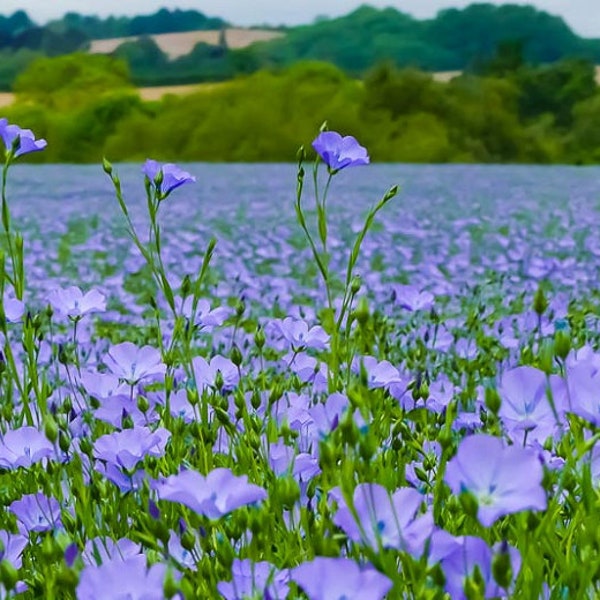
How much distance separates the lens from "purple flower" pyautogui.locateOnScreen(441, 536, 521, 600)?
91cm

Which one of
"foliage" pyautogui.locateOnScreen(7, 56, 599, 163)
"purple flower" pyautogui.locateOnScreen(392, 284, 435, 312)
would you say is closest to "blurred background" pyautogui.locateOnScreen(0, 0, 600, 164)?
"foliage" pyautogui.locateOnScreen(7, 56, 599, 163)

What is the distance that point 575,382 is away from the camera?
101cm

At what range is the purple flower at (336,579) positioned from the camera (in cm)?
83

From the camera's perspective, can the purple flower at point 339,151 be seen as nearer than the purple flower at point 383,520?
No

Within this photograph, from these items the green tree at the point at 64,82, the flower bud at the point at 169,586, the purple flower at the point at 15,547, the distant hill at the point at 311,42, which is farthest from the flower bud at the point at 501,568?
the distant hill at the point at 311,42

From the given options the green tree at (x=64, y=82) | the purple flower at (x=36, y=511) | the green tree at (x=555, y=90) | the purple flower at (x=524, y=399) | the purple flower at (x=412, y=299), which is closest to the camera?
the purple flower at (x=524, y=399)

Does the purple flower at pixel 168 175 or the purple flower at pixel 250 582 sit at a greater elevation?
the purple flower at pixel 168 175

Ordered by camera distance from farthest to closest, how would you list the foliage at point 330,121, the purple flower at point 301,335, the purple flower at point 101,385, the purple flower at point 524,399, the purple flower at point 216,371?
the foliage at point 330,121 < the purple flower at point 301,335 < the purple flower at point 216,371 < the purple flower at point 101,385 < the purple flower at point 524,399

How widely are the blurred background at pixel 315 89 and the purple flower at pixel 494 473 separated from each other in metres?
19.5

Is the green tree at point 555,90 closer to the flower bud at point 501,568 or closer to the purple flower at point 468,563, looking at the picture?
the purple flower at point 468,563

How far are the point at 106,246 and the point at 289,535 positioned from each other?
494 cm

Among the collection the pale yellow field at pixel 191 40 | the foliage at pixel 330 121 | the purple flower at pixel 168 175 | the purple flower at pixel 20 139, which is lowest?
the foliage at pixel 330 121

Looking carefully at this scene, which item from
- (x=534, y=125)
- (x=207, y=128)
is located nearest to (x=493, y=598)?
(x=207, y=128)

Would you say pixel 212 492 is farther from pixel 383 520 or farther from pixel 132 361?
pixel 132 361
